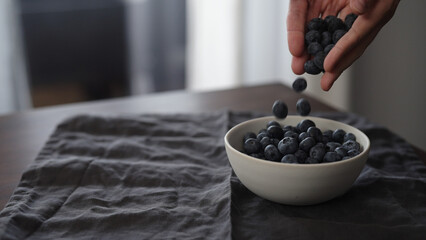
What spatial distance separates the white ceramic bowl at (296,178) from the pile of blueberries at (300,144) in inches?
1.6

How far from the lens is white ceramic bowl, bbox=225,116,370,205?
798 mm

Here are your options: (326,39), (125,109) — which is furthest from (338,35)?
(125,109)

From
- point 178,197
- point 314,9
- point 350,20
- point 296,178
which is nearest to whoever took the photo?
point 296,178

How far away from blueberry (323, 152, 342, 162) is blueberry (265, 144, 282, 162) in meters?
0.08

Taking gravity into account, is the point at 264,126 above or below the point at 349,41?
below

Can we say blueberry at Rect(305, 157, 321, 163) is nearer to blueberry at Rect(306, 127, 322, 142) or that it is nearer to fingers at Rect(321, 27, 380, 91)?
blueberry at Rect(306, 127, 322, 142)

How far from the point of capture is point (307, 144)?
34.3 inches

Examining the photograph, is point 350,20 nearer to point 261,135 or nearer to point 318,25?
point 318,25

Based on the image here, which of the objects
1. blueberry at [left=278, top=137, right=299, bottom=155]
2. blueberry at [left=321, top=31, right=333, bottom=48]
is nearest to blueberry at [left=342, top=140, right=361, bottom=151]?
blueberry at [left=278, top=137, right=299, bottom=155]

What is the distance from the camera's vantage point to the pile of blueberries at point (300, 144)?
2.82 ft

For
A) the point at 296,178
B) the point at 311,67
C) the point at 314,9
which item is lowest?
the point at 296,178

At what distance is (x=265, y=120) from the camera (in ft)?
3.34

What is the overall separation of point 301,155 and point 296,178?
0.22ft

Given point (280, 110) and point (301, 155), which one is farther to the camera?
point (280, 110)
